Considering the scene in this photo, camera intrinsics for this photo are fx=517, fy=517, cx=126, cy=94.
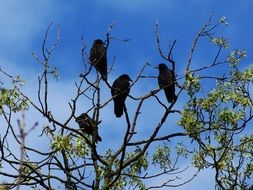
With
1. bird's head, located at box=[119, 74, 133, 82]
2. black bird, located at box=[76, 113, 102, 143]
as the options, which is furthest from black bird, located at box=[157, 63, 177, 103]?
black bird, located at box=[76, 113, 102, 143]

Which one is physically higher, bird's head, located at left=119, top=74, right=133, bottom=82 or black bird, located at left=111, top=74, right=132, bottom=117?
bird's head, located at left=119, top=74, right=133, bottom=82

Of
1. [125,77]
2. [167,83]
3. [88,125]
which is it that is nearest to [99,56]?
[125,77]

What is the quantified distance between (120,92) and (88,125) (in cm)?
188

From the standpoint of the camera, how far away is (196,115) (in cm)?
1320

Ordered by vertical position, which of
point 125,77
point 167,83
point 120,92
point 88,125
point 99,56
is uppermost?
point 99,56

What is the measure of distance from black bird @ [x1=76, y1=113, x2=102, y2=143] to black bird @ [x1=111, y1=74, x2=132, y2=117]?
2.34 ft

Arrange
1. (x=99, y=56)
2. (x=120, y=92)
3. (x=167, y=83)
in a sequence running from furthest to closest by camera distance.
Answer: (x=99, y=56), (x=167, y=83), (x=120, y=92)

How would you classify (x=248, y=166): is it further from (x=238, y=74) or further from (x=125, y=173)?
(x=125, y=173)

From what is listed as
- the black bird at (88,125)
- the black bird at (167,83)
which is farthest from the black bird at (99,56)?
the black bird at (167,83)

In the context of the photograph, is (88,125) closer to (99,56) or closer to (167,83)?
(99,56)

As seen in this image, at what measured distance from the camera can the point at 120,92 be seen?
1290 cm

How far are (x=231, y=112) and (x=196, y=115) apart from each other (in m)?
0.89

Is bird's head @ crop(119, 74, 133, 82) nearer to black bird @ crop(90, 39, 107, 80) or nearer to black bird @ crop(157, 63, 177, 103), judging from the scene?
black bird @ crop(90, 39, 107, 80)

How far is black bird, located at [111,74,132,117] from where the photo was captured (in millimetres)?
13230
